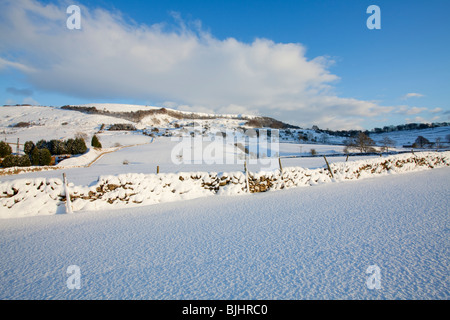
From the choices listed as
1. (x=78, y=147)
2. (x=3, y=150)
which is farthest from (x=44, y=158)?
(x=78, y=147)

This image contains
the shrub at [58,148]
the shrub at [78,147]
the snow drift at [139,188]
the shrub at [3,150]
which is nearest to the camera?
the snow drift at [139,188]

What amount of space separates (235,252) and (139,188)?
5.31 metres

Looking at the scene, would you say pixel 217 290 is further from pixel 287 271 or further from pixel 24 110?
pixel 24 110

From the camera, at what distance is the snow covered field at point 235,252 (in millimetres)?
2973

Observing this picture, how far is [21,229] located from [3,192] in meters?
1.89

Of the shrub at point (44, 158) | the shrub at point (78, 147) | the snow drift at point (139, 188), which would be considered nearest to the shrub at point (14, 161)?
the shrub at point (44, 158)

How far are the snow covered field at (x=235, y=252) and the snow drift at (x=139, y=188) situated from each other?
1.74 feet

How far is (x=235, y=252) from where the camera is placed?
4.04 metres

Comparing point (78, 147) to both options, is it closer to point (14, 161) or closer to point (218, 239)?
point (14, 161)

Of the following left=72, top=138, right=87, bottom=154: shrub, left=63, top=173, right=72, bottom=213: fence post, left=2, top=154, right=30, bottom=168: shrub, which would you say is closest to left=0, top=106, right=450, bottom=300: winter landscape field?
left=63, top=173, right=72, bottom=213: fence post

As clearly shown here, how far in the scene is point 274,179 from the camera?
9820 mm

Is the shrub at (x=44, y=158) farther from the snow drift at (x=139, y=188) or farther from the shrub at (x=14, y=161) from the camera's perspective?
the snow drift at (x=139, y=188)
